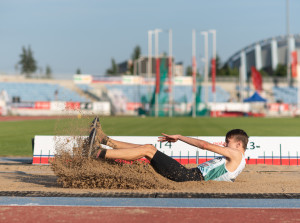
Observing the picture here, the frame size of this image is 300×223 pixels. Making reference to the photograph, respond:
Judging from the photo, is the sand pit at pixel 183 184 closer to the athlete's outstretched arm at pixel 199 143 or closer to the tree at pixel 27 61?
the athlete's outstretched arm at pixel 199 143

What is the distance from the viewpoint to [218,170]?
6566 millimetres

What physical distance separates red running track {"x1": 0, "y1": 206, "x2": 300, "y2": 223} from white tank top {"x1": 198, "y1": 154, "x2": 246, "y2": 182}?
1.36 metres

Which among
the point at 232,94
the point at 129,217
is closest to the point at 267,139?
the point at 129,217

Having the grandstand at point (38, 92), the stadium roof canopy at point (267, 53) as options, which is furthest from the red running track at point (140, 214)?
the stadium roof canopy at point (267, 53)

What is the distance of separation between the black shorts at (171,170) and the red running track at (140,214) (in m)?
1.30

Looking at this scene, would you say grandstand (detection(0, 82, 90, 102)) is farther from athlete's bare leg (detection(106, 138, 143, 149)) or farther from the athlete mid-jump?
the athlete mid-jump

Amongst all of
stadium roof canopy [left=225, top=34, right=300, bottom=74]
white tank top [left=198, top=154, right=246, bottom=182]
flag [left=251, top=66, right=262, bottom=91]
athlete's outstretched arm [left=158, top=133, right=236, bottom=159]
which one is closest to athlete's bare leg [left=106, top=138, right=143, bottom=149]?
athlete's outstretched arm [left=158, top=133, right=236, bottom=159]

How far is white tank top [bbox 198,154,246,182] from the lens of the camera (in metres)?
6.53

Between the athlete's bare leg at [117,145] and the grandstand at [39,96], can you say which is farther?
the grandstand at [39,96]

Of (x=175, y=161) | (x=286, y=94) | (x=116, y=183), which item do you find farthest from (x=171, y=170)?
(x=286, y=94)

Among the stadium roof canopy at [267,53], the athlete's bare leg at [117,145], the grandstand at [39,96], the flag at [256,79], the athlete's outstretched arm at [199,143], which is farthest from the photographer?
the stadium roof canopy at [267,53]

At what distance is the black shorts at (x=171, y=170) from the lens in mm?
6430

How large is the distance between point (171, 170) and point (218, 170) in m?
0.71

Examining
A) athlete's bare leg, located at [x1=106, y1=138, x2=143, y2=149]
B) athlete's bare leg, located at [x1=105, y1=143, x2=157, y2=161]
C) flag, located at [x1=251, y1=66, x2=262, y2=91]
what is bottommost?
athlete's bare leg, located at [x1=105, y1=143, x2=157, y2=161]
